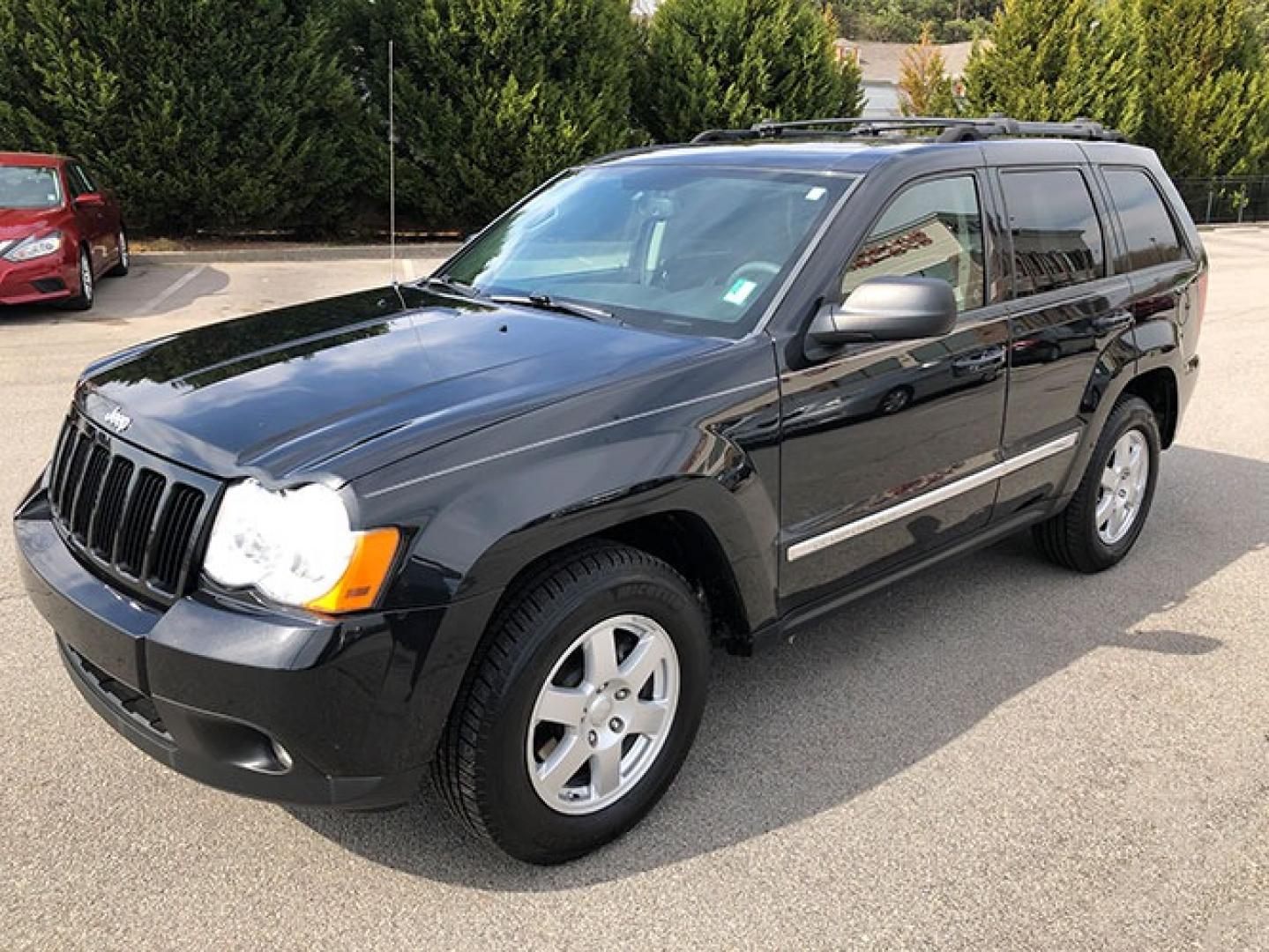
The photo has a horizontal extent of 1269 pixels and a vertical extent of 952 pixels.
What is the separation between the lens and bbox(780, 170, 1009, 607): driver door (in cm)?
324

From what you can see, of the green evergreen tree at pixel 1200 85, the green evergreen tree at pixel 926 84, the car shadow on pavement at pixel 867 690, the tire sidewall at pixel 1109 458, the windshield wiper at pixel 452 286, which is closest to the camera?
the car shadow on pavement at pixel 867 690

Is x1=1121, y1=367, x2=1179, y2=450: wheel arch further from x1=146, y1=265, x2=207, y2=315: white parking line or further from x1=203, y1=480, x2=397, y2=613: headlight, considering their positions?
x1=146, y1=265, x2=207, y2=315: white parking line

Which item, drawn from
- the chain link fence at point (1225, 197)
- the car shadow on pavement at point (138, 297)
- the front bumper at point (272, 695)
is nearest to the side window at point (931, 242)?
the front bumper at point (272, 695)

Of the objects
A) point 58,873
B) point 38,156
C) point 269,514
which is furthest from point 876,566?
point 38,156

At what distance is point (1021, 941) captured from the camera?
2574 mm

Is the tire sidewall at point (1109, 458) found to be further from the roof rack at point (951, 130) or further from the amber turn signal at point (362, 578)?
the amber turn signal at point (362, 578)

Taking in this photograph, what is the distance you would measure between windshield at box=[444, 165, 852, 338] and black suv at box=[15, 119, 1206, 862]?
16 mm

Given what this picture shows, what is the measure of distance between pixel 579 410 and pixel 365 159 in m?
15.5

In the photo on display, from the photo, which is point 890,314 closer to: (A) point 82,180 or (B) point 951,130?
(B) point 951,130

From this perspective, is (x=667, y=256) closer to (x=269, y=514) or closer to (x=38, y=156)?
(x=269, y=514)

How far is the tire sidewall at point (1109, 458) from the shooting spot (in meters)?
4.58

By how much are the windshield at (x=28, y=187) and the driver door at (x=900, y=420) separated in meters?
9.87

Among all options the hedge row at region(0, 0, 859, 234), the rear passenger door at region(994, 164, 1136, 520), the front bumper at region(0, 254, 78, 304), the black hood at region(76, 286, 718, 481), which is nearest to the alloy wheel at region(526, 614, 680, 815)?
the black hood at region(76, 286, 718, 481)

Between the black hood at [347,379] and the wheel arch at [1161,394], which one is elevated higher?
the black hood at [347,379]
